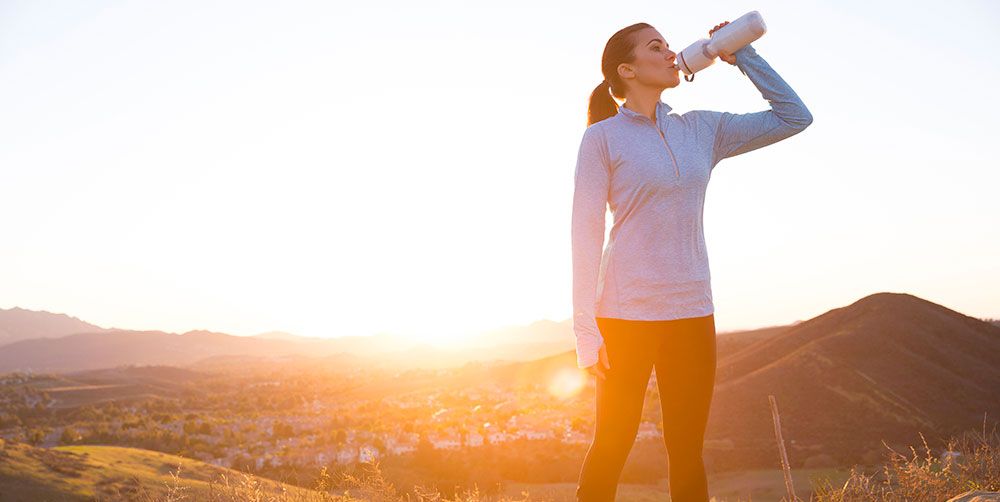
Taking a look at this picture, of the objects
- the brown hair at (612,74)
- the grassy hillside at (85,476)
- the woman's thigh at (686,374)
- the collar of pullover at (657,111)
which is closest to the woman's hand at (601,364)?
the woman's thigh at (686,374)

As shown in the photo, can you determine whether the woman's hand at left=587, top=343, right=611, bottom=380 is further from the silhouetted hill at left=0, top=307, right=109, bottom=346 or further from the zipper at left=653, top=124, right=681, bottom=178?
the silhouetted hill at left=0, top=307, right=109, bottom=346

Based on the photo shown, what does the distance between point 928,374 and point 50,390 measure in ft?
123

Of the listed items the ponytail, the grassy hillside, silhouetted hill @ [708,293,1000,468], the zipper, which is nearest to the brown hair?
the ponytail

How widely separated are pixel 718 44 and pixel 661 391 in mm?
1316

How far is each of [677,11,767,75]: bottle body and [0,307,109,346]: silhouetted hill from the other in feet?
408

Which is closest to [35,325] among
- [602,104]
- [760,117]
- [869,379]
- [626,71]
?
[869,379]

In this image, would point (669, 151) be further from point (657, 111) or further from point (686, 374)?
point (686, 374)

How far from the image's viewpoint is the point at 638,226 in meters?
2.22

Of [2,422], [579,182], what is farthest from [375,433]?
[579,182]

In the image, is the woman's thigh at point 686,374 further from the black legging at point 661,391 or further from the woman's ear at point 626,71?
the woman's ear at point 626,71

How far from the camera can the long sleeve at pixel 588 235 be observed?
2135 millimetres

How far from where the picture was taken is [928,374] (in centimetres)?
1568

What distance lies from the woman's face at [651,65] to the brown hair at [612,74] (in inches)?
1.1

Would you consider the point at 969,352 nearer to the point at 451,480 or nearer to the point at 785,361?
the point at 785,361
